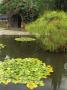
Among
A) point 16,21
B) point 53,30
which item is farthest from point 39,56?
point 16,21

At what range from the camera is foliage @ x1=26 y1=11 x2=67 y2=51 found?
50.3 ft

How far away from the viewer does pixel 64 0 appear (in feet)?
79.1

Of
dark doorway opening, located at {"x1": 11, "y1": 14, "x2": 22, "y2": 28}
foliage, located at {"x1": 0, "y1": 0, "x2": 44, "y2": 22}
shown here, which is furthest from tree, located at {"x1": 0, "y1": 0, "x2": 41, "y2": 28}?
dark doorway opening, located at {"x1": 11, "y1": 14, "x2": 22, "y2": 28}

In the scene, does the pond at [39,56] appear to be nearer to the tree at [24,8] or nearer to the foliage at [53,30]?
the foliage at [53,30]

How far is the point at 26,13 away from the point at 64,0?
11.9 feet

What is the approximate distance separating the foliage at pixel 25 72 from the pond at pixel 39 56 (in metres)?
0.25

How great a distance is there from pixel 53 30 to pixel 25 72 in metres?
4.51

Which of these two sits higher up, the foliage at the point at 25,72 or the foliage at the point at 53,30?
the foliage at the point at 53,30

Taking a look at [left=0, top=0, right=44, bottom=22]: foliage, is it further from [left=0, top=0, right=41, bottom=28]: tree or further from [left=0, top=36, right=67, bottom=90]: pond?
[left=0, top=36, right=67, bottom=90]: pond

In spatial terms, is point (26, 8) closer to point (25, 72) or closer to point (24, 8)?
point (24, 8)

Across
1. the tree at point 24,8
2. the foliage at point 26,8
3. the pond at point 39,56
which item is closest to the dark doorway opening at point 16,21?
the tree at point 24,8

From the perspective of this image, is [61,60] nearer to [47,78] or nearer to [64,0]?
[47,78]

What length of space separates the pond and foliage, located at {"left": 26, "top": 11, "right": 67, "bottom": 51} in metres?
0.59

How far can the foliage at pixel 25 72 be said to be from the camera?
1066 centimetres
